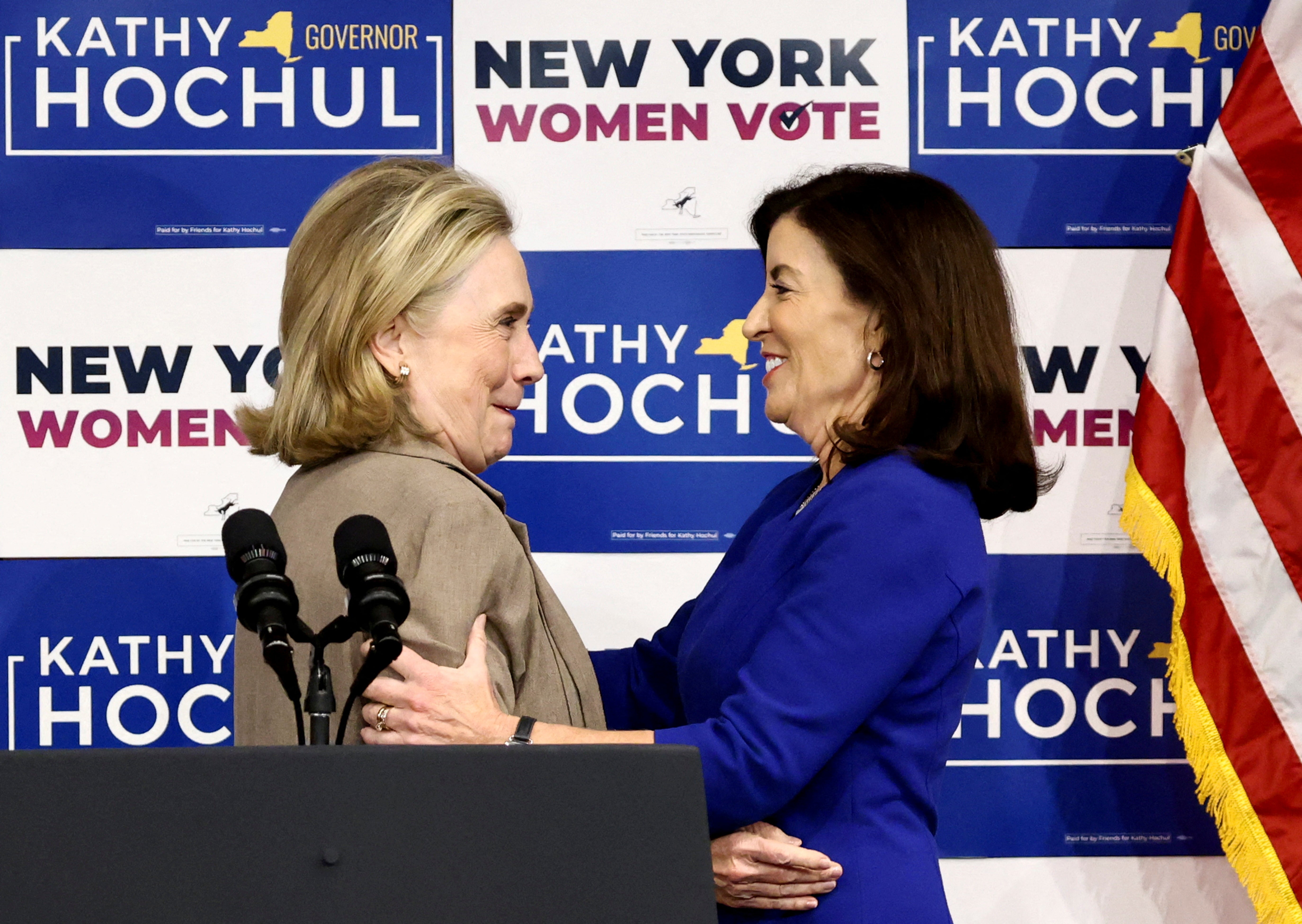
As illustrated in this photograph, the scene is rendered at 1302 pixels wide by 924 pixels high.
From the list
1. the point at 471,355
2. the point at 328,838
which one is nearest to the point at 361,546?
the point at 328,838

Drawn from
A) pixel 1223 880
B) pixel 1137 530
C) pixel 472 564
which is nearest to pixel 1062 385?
pixel 1137 530

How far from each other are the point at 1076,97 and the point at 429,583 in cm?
198

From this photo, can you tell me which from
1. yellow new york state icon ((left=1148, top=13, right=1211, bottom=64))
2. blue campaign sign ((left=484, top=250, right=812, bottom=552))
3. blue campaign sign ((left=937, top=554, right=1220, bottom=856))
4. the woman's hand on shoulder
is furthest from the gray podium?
yellow new york state icon ((left=1148, top=13, right=1211, bottom=64))

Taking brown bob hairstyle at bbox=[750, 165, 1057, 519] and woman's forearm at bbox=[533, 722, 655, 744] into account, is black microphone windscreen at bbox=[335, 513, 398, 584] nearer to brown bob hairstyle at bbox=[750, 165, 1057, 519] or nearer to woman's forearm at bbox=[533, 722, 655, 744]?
woman's forearm at bbox=[533, 722, 655, 744]

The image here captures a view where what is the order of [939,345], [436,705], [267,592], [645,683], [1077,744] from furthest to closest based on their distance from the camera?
[1077,744] < [645,683] < [939,345] < [436,705] < [267,592]

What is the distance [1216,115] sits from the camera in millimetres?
2795

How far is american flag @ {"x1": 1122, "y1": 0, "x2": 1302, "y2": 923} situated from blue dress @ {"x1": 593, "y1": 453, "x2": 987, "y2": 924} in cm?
105

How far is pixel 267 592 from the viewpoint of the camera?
113cm

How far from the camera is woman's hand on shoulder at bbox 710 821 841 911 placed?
1.57 m

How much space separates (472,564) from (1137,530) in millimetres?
1540

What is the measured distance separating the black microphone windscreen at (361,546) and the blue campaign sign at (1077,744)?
1874mm

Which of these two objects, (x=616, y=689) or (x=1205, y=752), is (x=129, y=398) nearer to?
(x=616, y=689)

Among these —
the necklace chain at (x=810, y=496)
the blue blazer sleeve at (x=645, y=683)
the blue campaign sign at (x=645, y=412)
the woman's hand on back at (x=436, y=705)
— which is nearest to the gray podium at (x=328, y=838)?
the woman's hand on back at (x=436, y=705)

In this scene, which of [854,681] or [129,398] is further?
[129,398]
